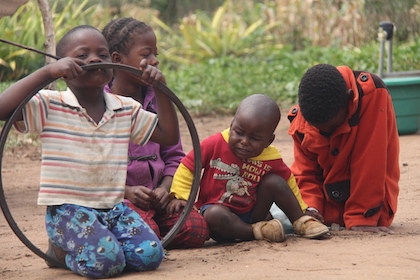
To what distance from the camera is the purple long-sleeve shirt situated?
3.49 metres

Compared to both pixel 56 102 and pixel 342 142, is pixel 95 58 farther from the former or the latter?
pixel 342 142

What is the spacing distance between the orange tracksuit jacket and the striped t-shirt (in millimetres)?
1258

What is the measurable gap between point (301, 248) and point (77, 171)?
1252mm

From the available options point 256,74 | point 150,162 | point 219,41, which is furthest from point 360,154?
point 219,41

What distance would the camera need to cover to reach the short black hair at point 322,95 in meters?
3.34

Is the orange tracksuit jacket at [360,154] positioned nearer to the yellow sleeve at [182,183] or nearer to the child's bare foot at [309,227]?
the child's bare foot at [309,227]

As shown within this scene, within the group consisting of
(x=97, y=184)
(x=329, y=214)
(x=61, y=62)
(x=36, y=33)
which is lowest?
(x=329, y=214)

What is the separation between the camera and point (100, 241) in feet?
9.18

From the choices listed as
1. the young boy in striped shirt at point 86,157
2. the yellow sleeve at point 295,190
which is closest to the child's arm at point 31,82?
the young boy in striped shirt at point 86,157

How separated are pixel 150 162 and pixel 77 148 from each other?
0.76 m

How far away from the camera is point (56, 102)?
286cm

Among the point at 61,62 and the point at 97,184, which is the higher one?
the point at 61,62

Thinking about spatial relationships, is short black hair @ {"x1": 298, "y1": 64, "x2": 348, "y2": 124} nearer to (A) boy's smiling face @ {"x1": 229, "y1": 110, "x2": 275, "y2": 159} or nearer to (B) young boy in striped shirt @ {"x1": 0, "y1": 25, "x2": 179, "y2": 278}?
(A) boy's smiling face @ {"x1": 229, "y1": 110, "x2": 275, "y2": 159}

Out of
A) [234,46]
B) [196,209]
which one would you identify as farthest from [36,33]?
[196,209]
